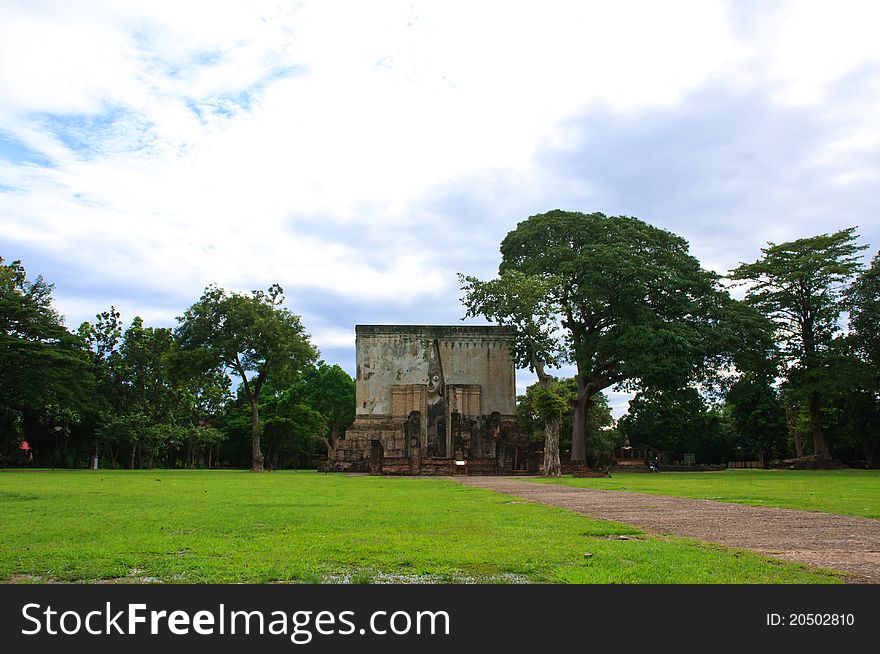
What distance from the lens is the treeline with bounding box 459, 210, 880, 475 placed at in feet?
99.9

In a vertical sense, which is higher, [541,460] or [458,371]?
[458,371]

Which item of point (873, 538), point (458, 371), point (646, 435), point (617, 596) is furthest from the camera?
point (646, 435)

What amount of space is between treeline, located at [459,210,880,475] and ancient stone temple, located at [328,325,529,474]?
4.71 m

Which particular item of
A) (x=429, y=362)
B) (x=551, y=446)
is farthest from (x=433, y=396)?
(x=551, y=446)

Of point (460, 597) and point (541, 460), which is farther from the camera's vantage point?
point (541, 460)

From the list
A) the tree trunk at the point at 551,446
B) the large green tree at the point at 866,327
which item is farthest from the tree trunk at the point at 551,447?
the large green tree at the point at 866,327

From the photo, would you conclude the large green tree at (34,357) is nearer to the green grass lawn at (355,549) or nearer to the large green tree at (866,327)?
the green grass lawn at (355,549)

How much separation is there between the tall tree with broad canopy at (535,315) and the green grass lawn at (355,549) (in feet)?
61.6

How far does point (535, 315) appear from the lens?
1200 inches

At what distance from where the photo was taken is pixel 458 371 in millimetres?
42844

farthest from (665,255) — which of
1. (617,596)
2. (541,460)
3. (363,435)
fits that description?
(617,596)

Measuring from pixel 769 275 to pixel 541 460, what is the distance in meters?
15.7

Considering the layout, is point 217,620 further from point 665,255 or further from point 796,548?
point 665,255

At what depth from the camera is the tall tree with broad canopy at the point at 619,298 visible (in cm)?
3062
